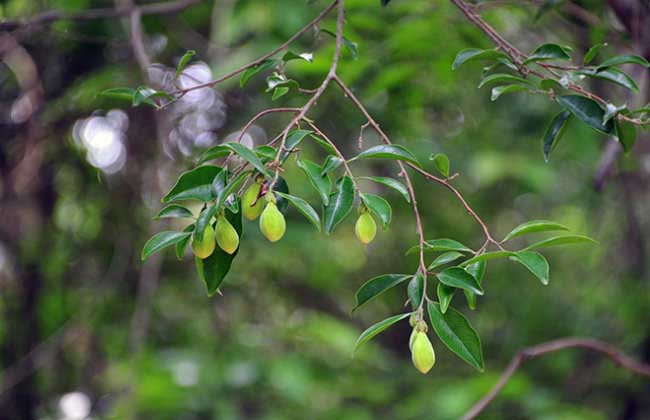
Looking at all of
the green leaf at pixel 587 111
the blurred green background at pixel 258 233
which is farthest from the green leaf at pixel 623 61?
the blurred green background at pixel 258 233

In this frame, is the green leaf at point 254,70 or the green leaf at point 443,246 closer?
the green leaf at point 443,246

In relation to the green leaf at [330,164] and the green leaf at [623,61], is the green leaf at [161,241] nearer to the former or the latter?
the green leaf at [330,164]

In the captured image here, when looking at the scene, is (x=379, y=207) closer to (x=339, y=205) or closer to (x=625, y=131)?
(x=339, y=205)

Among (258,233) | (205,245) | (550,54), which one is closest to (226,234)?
(205,245)

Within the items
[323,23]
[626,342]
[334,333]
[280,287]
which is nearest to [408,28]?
[323,23]

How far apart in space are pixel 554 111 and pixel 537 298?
24.9 inches

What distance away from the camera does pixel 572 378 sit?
7.19 ft

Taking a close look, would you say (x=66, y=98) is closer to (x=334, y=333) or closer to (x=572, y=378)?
(x=334, y=333)

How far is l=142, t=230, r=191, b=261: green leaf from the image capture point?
2.10 ft

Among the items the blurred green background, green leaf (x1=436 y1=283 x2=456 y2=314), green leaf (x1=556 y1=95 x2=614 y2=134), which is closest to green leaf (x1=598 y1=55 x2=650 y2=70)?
green leaf (x1=556 y1=95 x2=614 y2=134)

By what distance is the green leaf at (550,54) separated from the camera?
739 mm

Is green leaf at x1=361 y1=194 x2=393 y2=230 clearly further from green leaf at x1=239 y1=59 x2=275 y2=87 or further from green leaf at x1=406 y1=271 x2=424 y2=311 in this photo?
green leaf at x1=239 y1=59 x2=275 y2=87

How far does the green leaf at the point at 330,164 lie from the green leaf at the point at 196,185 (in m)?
0.09

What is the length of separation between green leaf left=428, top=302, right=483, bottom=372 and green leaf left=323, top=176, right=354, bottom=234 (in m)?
A: 0.12
